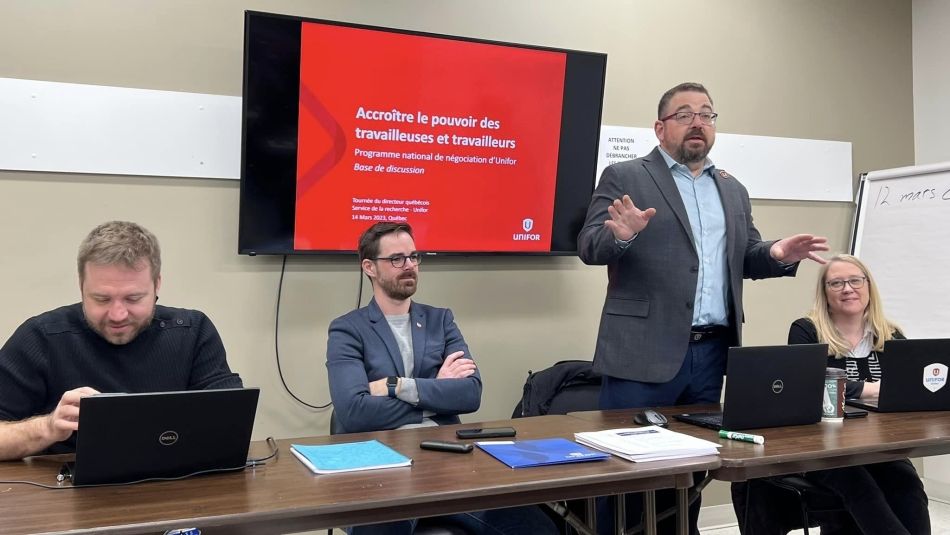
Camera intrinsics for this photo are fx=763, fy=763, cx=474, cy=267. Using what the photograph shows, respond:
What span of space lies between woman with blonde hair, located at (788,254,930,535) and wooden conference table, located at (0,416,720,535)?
81 cm

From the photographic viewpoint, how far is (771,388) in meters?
1.99

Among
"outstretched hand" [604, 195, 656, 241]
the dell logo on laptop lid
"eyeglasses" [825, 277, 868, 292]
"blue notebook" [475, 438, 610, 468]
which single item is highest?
"outstretched hand" [604, 195, 656, 241]

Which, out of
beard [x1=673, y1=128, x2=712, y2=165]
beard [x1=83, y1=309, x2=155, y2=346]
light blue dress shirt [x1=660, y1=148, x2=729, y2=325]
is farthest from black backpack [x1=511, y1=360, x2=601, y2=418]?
beard [x1=83, y1=309, x2=155, y2=346]

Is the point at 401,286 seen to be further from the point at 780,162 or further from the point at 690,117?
the point at 780,162

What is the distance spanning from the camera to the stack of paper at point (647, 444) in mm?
1666

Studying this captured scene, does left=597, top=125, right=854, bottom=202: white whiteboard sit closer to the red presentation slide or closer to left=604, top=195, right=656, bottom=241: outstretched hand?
the red presentation slide

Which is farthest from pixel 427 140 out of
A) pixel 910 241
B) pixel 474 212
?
pixel 910 241

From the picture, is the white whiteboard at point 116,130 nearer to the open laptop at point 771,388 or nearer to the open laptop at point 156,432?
the open laptop at point 156,432

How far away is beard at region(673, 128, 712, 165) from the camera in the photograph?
253cm

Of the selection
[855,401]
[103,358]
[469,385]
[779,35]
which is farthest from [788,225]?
[103,358]

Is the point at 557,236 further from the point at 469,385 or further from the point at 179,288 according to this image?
the point at 179,288

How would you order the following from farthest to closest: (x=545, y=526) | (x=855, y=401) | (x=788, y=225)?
1. (x=788, y=225)
2. (x=855, y=401)
3. (x=545, y=526)

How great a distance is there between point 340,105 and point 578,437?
1.75 metres

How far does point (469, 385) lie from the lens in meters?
2.26
